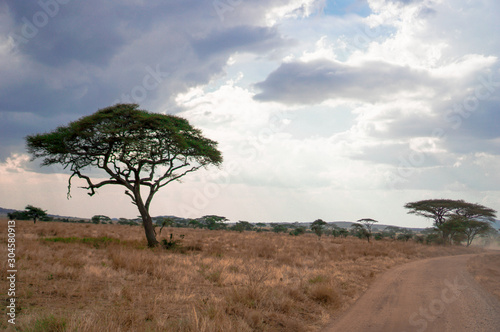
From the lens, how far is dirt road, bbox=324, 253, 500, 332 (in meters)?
7.11

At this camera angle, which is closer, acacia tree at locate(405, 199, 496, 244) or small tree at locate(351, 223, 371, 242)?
small tree at locate(351, 223, 371, 242)

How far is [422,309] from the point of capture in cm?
854

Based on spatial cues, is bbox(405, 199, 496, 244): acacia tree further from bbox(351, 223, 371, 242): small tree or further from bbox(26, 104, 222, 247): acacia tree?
bbox(26, 104, 222, 247): acacia tree

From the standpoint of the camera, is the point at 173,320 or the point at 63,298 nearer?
the point at 173,320

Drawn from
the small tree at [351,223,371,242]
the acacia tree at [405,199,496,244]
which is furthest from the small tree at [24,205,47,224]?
the acacia tree at [405,199,496,244]

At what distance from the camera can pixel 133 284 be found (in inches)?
388

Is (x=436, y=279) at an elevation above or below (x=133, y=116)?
below

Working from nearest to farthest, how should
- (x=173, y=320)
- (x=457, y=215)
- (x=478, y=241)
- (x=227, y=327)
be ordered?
(x=227, y=327) < (x=173, y=320) < (x=457, y=215) < (x=478, y=241)

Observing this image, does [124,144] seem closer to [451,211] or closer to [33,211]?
[33,211]

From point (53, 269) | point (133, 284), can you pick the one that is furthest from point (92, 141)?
point (133, 284)

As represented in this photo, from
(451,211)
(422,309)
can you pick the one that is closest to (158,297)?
(422,309)

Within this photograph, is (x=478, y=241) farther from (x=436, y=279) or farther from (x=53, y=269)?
(x=53, y=269)

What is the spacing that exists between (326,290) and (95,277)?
791 centimetres

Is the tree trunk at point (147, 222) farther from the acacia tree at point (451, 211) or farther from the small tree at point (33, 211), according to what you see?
the acacia tree at point (451, 211)
